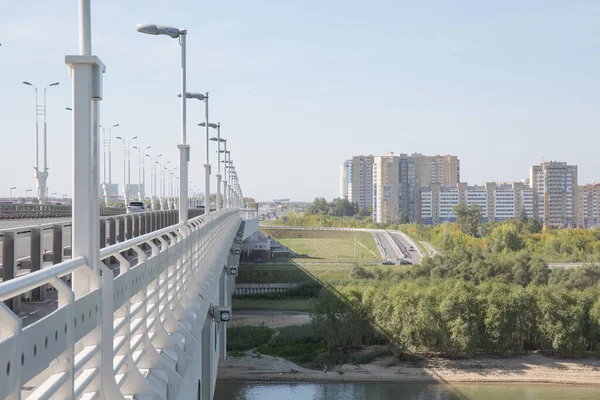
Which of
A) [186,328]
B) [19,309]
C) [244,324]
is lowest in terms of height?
[244,324]

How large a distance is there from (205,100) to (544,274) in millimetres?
48198

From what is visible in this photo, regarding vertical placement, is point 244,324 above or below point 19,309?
below

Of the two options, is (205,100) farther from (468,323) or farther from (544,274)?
(544,274)

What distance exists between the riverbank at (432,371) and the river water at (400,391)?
1.66ft

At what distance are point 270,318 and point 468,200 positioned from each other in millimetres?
144180

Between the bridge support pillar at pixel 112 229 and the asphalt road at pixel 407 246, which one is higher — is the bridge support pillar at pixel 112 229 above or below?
above

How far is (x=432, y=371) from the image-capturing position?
4200cm

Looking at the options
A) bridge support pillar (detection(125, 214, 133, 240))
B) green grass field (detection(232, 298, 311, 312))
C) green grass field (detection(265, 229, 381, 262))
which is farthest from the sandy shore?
green grass field (detection(265, 229, 381, 262))

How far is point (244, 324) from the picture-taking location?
178 feet

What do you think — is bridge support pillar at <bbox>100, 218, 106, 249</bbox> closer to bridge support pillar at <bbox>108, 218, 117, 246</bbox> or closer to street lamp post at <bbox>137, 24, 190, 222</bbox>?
bridge support pillar at <bbox>108, 218, 117, 246</bbox>

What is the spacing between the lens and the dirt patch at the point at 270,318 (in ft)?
181

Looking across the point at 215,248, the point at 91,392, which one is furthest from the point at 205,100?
the point at 91,392

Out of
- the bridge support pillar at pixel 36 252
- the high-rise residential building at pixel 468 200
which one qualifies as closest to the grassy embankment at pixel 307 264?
the bridge support pillar at pixel 36 252

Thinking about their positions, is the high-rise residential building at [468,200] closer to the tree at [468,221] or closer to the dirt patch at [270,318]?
the tree at [468,221]
